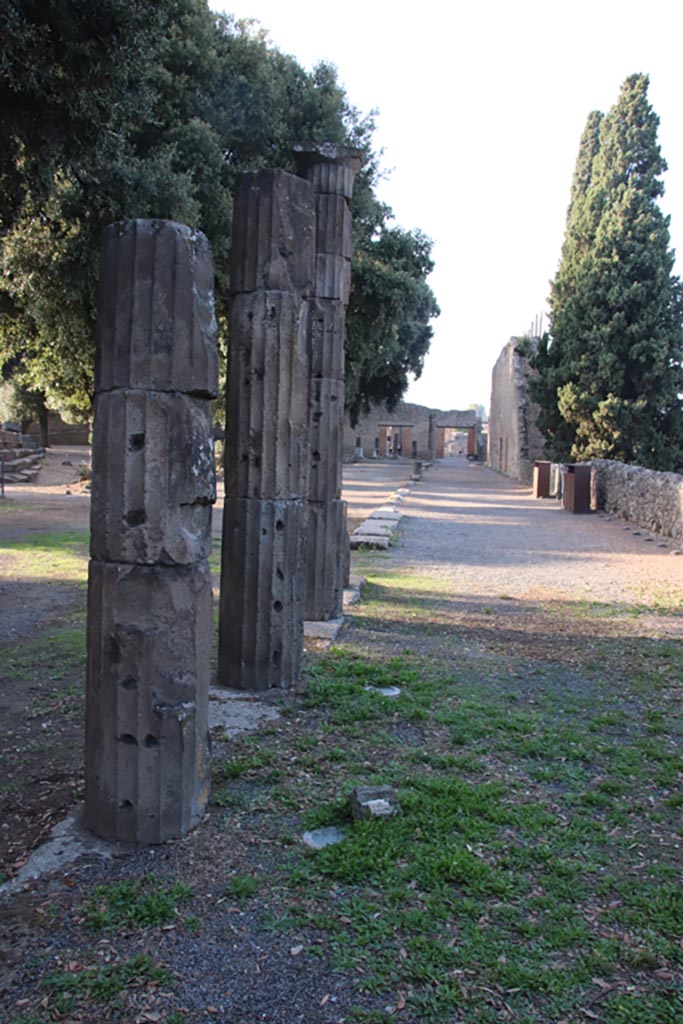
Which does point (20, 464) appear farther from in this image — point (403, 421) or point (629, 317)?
point (403, 421)

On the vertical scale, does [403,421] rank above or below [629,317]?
below

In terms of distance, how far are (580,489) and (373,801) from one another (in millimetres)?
18076

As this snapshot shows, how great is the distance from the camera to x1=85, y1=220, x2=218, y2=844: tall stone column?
346cm

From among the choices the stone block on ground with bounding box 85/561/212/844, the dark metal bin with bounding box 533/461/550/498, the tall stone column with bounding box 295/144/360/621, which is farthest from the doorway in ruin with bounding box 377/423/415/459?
the stone block on ground with bounding box 85/561/212/844

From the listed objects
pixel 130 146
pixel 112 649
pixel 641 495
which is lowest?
pixel 112 649

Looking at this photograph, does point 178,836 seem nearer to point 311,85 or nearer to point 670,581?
point 670,581

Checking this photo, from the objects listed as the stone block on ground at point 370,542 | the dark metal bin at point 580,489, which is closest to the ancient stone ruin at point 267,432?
the stone block on ground at point 370,542

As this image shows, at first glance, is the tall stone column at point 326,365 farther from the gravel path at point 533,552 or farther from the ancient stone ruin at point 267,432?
the gravel path at point 533,552

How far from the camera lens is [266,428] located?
18.1ft

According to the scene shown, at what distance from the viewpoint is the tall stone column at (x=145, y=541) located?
3.46 metres

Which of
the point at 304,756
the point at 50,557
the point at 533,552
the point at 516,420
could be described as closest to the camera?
the point at 304,756

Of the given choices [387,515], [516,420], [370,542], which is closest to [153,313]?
[370,542]

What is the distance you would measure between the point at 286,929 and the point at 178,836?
771 millimetres

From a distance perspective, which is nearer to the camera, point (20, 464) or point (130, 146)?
point (130, 146)
